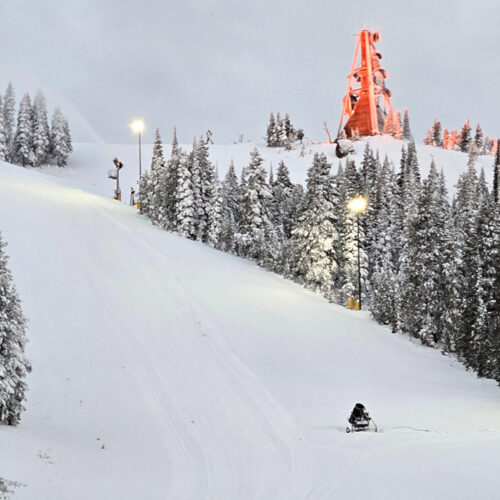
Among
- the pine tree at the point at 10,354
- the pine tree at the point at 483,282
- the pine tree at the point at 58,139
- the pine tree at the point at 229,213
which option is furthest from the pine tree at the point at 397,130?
the pine tree at the point at 10,354

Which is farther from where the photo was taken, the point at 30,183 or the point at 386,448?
the point at 30,183

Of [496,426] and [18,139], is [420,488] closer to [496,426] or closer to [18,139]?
→ [496,426]

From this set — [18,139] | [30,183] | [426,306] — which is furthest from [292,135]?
[426,306]

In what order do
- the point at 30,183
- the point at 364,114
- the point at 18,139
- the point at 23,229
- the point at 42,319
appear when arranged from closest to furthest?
the point at 42,319 < the point at 23,229 < the point at 30,183 < the point at 18,139 < the point at 364,114

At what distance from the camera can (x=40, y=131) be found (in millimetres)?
86812

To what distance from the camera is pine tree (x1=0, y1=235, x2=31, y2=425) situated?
9.21m

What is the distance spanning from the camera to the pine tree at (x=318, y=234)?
4003 centimetres

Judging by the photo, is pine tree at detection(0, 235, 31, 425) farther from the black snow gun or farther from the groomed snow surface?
the black snow gun

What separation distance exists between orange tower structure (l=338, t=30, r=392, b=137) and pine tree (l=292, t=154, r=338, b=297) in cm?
9462

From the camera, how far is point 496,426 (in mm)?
14234

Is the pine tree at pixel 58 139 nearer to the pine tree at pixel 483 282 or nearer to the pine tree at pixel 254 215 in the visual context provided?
the pine tree at pixel 254 215

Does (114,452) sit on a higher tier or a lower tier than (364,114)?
lower

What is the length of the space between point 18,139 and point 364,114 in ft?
285

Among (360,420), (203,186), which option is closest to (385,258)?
(203,186)
